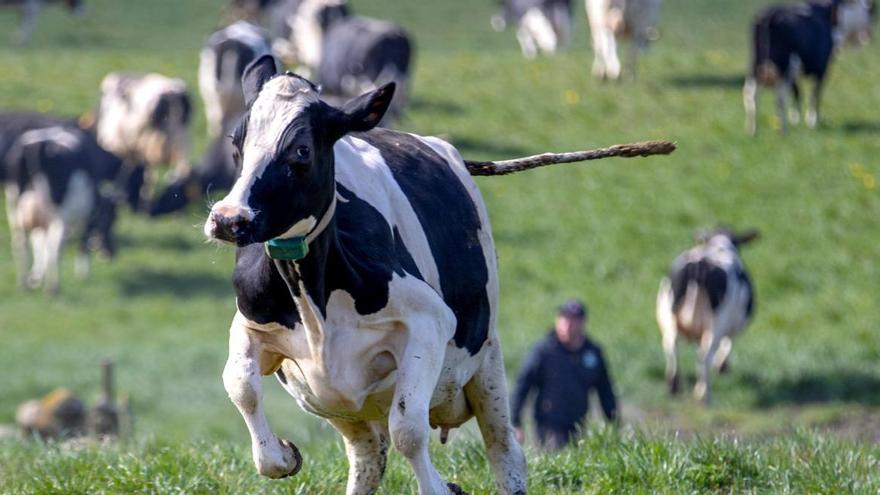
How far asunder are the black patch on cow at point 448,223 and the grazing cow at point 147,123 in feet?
63.7

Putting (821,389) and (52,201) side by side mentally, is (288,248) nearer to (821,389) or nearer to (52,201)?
(821,389)

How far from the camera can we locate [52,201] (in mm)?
23469

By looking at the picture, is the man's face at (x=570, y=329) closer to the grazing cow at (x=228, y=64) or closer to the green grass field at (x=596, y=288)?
the green grass field at (x=596, y=288)

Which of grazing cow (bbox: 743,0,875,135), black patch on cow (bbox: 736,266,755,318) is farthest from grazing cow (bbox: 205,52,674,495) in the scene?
grazing cow (bbox: 743,0,875,135)

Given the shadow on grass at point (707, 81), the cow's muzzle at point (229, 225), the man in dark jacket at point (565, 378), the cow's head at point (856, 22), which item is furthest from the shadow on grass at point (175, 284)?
the cow's muzzle at point (229, 225)

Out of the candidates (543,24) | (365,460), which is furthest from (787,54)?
(365,460)

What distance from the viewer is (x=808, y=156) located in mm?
25031

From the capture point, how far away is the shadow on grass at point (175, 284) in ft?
73.7

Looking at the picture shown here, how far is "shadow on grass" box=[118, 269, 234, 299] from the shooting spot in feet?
73.7

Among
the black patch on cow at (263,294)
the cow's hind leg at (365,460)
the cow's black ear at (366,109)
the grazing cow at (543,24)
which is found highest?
the cow's black ear at (366,109)

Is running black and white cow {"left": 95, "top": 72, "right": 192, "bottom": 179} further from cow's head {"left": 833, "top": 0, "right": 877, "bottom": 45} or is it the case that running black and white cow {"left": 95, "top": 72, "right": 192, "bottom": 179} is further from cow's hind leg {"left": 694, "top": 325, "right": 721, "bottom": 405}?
cow's head {"left": 833, "top": 0, "right": 877, "bottom": 45}

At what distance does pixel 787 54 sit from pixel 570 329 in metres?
13.2

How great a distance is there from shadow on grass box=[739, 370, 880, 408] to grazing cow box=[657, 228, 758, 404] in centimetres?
66

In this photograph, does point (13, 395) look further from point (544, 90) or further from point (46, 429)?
point (544, 90)
